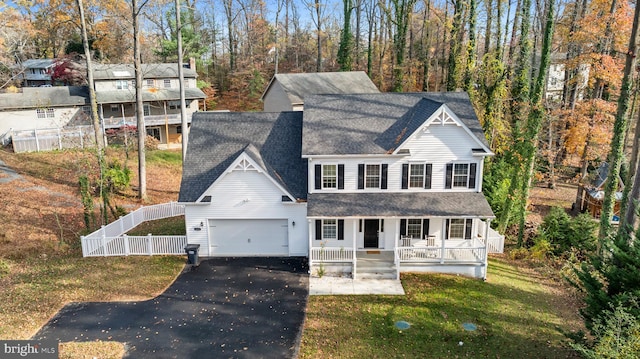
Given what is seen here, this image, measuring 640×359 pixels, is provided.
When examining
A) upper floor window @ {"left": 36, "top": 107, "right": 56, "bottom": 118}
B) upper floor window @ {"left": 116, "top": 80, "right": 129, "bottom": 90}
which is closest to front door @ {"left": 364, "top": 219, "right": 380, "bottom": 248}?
upper floor window @ {"left": 116, "top": 80, "right": 129, "bottom": 90}

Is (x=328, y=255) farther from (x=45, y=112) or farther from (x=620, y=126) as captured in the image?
(x=45, y=112)

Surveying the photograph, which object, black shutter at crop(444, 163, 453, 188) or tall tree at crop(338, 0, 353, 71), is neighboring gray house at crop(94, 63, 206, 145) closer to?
tall tree at crop(338, 0, 353, 71)

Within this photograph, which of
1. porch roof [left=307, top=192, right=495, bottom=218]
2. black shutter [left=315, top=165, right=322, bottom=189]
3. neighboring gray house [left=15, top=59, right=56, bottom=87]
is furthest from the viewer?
neighboring gray house [left=15, top=59, right=56, bottom=87]

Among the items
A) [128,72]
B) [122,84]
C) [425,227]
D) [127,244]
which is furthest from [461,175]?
[128,72]

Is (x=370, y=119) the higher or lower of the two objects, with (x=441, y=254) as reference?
higher

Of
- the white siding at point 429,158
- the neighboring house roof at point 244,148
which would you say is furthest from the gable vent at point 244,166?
the white siding at point 429,158
